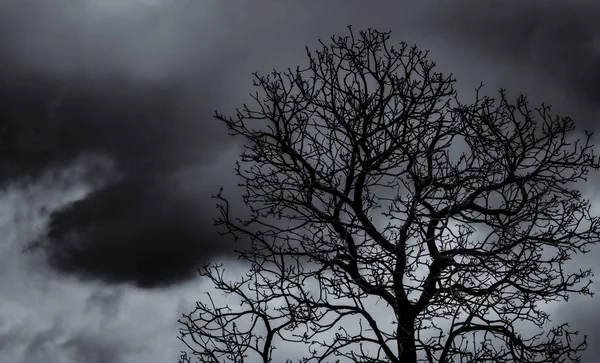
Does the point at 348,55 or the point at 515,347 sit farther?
the point at 348,55

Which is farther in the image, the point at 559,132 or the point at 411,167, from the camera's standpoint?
the point at 559,132

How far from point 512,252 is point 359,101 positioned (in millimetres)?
2771

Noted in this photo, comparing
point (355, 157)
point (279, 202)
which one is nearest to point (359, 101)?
point (355, 157)

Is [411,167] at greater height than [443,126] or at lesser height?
lesser

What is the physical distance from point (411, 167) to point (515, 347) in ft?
8.77

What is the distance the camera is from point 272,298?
8.40 m

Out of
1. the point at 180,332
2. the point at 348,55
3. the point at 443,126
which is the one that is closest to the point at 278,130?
the point at 348,55

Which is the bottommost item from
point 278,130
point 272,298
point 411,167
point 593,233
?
point 272,298

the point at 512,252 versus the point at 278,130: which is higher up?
the point at 278,130

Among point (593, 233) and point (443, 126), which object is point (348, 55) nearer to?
point (443, 126)

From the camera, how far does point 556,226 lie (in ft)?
27.3

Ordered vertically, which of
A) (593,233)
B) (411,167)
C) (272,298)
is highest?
(411,167)

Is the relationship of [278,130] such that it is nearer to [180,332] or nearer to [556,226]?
[180,332]

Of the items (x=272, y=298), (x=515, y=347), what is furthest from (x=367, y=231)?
(x=515, y=347)
